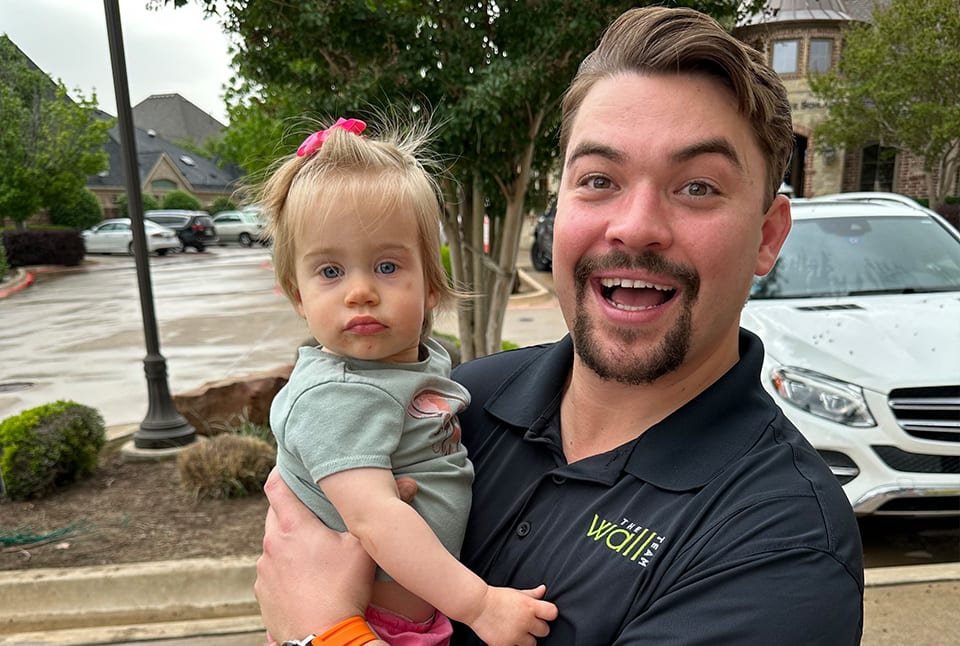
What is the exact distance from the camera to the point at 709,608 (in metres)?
1.17

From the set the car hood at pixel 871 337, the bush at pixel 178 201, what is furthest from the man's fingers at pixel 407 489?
the bush at pixel 178 201

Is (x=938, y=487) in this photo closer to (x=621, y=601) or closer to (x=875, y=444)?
(x=875, y=444)

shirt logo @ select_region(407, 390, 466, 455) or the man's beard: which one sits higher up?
the man's beard

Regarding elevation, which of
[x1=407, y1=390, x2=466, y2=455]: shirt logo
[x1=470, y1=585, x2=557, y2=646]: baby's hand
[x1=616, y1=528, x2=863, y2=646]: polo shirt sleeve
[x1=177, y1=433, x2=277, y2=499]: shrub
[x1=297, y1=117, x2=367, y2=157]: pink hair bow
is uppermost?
[x1=297, y1=117, x2=367, y2=157]: pink hair bow

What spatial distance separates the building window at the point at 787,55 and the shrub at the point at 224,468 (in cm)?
2949

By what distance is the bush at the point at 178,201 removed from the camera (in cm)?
4428

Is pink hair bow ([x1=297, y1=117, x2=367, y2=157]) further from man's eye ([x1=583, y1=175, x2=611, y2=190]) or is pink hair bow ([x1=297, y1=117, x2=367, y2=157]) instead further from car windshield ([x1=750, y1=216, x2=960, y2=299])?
car windshield ([x1=750, y1=216, x2=960, y2=299])

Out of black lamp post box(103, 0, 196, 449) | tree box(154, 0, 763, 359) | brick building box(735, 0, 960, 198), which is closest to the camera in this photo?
tree box(154, 0, 763, 359)

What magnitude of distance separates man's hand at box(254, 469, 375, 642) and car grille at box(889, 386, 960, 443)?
318 centimetres

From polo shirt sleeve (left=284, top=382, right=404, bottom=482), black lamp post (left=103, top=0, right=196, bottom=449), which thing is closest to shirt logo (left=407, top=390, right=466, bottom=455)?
polo shirt sleeve (left=284, top=382, right=404, bottom=482)

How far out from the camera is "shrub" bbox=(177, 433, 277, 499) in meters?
4.83

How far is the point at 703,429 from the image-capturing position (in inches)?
57.0

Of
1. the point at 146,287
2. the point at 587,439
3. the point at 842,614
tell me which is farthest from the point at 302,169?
the point at 146,287

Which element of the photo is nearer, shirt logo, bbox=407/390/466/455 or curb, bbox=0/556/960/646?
shirt logo, bbox=407/390/466/455
